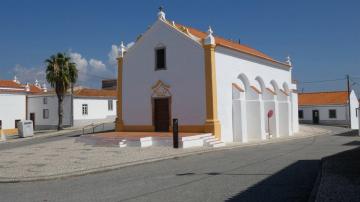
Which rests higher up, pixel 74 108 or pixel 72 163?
pixel 74 108

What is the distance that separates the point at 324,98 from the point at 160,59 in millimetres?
37529

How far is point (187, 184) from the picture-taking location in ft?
33.7

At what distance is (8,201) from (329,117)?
51867 millimetres

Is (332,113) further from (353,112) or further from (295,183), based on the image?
(295,183)

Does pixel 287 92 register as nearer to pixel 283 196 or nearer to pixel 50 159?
pixel 50 159

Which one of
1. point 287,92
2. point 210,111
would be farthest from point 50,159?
point 287,92

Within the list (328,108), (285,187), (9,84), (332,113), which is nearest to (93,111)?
(9,84)

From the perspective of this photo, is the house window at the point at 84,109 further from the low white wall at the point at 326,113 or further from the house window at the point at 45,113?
the low white wall at the point at 326,113

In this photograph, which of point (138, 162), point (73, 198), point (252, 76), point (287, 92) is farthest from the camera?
point (287, 92)

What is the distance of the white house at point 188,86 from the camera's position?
78.4 feet

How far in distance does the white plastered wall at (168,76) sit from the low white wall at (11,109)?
78.5ft

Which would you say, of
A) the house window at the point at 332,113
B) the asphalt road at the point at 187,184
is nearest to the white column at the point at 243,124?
the asphalt road at the point at 187,184

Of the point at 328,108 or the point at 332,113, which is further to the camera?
the point at 328,108

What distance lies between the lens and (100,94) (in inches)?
1911
